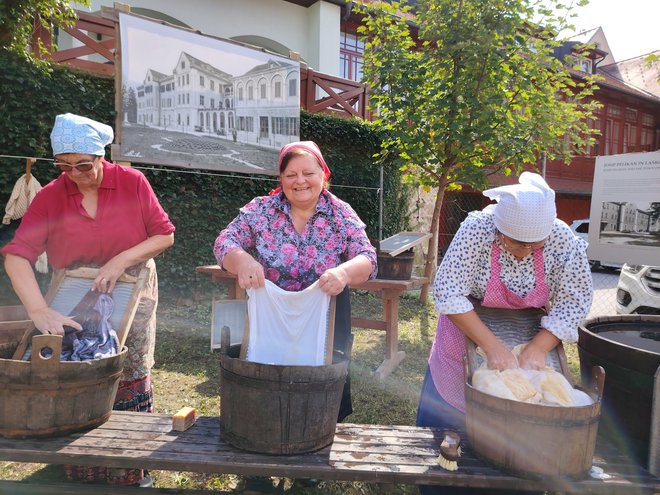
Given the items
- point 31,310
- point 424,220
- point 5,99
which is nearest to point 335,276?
point 31,310

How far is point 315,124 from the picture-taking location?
7801 millimetres

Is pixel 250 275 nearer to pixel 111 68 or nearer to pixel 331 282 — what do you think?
pixel 331 282

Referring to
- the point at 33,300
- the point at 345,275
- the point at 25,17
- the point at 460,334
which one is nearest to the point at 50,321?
the point at 33,300

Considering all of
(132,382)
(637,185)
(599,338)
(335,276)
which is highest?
(637,185)

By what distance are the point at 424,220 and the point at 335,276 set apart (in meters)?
8.38

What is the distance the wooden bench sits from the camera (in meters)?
1.59

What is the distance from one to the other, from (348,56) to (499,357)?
13095mm

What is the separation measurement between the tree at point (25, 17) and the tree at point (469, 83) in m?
3.71

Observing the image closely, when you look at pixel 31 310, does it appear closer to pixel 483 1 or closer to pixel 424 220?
pixel 483 1

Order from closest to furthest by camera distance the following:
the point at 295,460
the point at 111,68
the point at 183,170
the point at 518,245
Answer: the point at 295,460, the point at 518,245, the point at 183,170, the point at 111,68

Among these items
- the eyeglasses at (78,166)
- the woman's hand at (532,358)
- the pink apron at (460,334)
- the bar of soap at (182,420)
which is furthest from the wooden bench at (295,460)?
the eyeglasses at (78,166)

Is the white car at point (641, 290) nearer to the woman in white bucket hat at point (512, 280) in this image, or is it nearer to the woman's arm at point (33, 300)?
the woman in white bucket hat at point (512, 280)

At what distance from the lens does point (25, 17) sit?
15.4 ft

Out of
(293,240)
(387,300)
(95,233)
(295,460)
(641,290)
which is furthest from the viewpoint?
(641,290)
